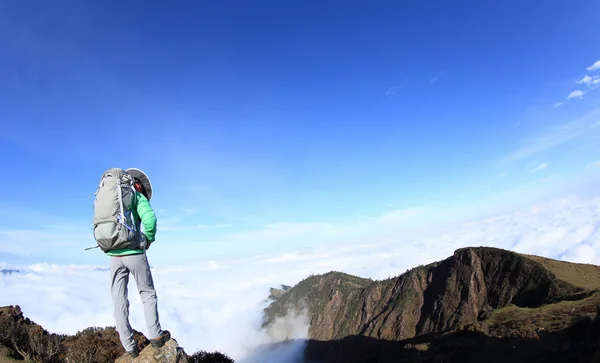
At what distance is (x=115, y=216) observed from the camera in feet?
17.5

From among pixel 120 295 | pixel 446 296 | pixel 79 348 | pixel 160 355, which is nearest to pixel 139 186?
pixel 120 295

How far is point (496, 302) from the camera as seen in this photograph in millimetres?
46781

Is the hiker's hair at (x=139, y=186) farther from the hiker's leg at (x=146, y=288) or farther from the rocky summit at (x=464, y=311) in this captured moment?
the rocky summit at (x=464, y=311)

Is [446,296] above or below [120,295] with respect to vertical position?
below

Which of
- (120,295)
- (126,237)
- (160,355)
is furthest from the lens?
(160,355)

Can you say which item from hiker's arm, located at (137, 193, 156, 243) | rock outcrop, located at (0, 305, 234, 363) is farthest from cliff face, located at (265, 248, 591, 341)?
hiker's arm, located at (137, 193, 156, 243)

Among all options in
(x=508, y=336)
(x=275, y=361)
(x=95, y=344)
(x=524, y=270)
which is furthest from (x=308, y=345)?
(x=95, y=344)

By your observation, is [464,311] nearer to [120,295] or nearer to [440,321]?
[440,321]

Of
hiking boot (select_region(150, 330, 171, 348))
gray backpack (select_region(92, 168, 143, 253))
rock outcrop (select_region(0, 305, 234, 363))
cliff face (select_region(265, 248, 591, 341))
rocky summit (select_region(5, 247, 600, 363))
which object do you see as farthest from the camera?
cliff face (select_region(265, 248, 591, 341))

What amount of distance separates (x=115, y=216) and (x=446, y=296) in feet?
190

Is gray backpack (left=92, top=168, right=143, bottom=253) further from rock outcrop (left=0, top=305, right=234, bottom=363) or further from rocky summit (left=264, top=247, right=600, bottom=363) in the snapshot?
rocky summit (left=264, top=247, right=600, bottom=363)

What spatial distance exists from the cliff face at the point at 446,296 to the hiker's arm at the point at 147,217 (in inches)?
1546

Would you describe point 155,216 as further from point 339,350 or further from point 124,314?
point 339,350

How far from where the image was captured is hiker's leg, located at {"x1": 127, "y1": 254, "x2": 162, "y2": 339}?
5629 millimetres
